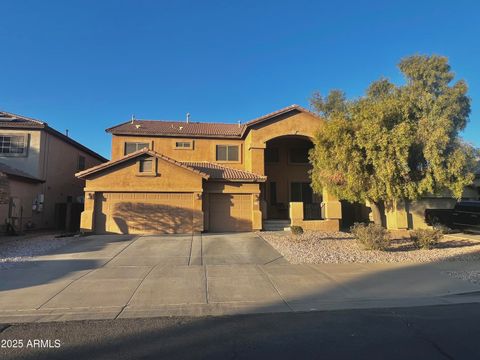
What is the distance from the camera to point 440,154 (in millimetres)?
12961

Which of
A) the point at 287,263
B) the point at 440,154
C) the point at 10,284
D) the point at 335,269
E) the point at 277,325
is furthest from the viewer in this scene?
the point at 440,154

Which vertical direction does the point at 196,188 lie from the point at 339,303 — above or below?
above

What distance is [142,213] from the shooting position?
720 inches

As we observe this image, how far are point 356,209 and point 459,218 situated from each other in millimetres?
6376

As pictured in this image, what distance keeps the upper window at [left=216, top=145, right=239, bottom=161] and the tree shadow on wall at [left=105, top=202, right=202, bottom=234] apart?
555 cm

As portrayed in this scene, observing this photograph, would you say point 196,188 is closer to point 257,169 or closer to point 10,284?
point 257,169

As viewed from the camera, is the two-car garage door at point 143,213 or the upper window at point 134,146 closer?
the two-car garage door at point 143,213

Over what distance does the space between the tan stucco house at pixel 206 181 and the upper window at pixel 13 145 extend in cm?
514

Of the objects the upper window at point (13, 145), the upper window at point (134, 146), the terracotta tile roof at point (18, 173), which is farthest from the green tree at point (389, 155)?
the upper window at point (13, 145)

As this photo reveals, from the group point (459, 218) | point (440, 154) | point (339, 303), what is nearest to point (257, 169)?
point (440, 154)

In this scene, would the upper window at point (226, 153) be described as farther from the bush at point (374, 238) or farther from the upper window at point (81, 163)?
the bush at point (374, 238)

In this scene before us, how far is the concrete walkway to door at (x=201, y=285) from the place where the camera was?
659cm

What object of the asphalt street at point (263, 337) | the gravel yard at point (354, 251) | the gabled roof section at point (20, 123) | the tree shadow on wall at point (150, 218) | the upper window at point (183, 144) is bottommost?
the asphalt street at point (263, 337)

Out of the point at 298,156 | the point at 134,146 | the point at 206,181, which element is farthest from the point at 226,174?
the point at 134,146
